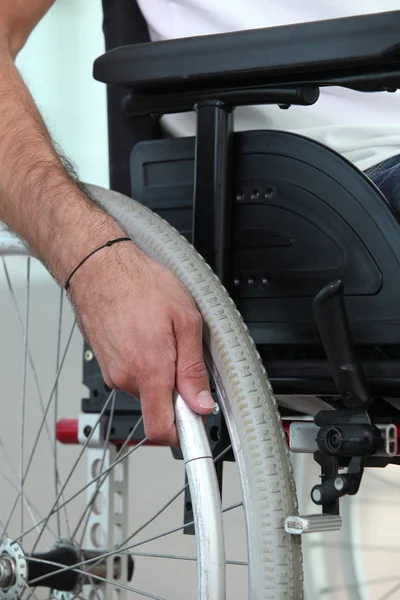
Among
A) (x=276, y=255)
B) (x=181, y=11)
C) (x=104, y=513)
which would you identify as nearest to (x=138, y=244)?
(x=276, y=255)

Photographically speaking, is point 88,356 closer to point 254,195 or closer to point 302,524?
point 254,195

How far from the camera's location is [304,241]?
2.85 ft

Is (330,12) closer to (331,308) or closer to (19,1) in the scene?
(19,1)

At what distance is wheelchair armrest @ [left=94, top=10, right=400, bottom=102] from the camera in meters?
0.75

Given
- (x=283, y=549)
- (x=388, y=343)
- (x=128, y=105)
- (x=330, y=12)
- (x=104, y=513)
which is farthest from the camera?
(x=104, y=513)

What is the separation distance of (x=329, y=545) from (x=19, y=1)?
3.03ft

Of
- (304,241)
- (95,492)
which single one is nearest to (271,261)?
(304,241)

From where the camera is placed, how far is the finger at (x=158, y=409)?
734mm

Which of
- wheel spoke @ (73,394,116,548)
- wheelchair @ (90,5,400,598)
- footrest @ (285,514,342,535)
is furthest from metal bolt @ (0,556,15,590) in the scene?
footrest @ (285,514,342,535)

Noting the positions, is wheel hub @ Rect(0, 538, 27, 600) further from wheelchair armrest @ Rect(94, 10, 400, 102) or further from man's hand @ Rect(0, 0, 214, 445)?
wheelchair armrest @ Rect(94, 10, 400, 102)

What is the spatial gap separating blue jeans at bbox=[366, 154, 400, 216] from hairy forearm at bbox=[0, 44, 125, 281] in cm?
25

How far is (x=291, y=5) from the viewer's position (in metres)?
1.08

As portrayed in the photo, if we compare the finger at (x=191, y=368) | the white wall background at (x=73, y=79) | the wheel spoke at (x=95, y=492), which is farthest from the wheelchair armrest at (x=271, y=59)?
the white wall background at (x=73, y=79)

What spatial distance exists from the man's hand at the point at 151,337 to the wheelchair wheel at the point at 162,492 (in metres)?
0.02
